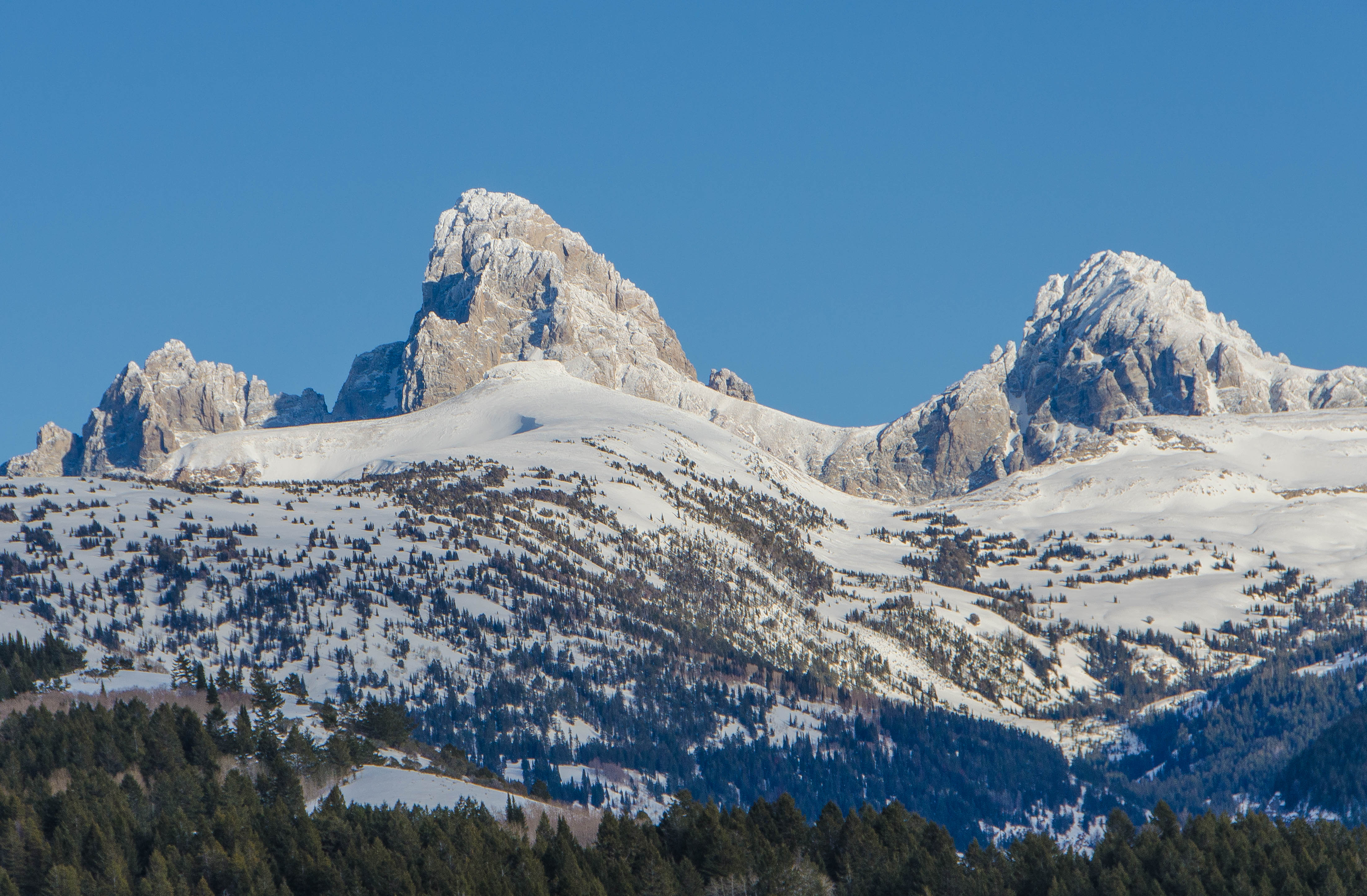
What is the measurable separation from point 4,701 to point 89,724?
2846cm

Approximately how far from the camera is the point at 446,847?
130m

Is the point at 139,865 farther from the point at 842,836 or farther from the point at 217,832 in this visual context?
the point at 842,836

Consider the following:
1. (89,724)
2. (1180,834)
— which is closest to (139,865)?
(89,724)

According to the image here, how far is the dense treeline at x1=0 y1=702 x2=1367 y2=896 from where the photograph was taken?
125 m

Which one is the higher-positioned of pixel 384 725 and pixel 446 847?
pixel 384 725

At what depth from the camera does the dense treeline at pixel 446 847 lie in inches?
4931

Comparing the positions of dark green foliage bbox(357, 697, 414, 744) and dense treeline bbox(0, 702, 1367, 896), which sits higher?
dark green foliage bbox(357, 697, 414, 744)

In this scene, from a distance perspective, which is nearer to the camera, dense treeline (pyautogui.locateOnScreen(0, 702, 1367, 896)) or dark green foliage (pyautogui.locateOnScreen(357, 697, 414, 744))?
dense treeline (pyautogui.locateOnScreen(0, 702, 1367, 896))

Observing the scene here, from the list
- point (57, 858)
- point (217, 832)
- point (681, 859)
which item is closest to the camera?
point (57, 858)

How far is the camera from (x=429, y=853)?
128000 mm

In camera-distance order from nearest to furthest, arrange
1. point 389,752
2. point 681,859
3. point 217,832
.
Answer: point 217,832, point 681,859, point 389,752

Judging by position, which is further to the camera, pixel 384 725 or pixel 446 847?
pixel 384 725

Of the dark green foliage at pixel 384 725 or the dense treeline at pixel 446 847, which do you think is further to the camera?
the dark green foliage at pixel 384 725

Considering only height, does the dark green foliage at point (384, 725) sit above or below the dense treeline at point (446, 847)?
above
